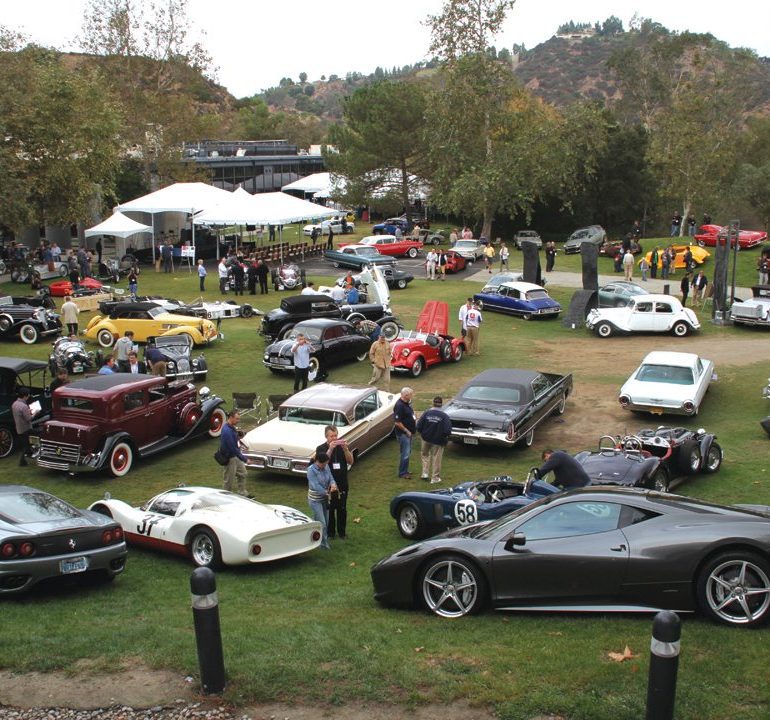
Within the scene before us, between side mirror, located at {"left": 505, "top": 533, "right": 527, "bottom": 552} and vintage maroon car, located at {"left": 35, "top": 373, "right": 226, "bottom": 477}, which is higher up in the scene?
side mirror, located at {"left": 505, "top": 533, "right": 527, "bottom": 552}

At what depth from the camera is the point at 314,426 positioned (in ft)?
53.0

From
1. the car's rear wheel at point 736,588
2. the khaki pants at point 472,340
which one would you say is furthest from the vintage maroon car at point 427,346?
the car's rear wheel at point 736,588

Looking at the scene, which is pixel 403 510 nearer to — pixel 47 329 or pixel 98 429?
pixel 98 429

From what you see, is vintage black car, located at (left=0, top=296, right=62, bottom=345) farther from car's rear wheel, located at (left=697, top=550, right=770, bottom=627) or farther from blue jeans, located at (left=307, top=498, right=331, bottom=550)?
car's rear wheel, located at (left=697, top=550, right=770, bottom=627)

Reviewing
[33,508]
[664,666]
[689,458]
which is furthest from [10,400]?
[664,666]

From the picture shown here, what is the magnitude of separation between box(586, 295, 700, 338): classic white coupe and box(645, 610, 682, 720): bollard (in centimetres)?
2450

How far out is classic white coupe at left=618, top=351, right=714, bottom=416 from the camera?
18766 mm

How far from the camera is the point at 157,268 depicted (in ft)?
144

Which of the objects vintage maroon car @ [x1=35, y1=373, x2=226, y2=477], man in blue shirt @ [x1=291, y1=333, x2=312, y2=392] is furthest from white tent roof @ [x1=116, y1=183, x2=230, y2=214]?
vintage maroon car @ [x1=35, y1=373, x2=226, y2=477]

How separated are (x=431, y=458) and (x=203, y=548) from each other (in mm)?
5370

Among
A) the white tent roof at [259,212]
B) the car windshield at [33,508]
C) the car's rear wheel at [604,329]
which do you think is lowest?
the car's rear wheel at [604,329]

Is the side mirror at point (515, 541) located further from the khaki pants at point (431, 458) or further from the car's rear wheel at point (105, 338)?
the car's rear wheel at point (105, 338)

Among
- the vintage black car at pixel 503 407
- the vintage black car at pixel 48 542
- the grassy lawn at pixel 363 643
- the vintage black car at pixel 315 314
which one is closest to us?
the grassy lawn at pixel 363 643

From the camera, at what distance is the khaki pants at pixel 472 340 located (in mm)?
25578
